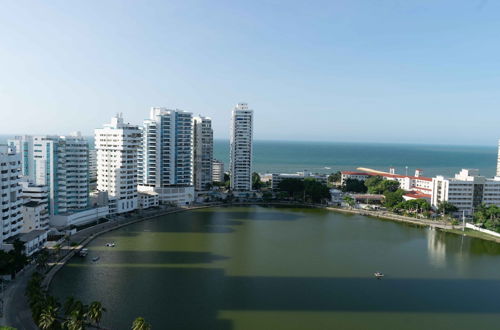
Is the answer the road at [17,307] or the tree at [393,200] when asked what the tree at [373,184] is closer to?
the tree at [393,200]

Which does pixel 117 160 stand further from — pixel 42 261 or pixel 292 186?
pixel 292 186

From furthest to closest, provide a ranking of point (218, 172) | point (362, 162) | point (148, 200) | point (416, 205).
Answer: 1. point (362, 162)
2. point (218, 172)
3. point (416, 205)
4. point (148, 200)

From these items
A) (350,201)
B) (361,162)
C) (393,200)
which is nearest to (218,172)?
(350,201)

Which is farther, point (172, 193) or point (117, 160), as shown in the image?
point (172, 193)

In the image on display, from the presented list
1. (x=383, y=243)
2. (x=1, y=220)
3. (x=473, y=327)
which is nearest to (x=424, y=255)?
(x=383, y=243)

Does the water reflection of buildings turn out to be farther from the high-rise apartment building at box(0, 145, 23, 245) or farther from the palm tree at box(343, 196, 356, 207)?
the high-rise apartment building at box(0, 145, 23, 245)

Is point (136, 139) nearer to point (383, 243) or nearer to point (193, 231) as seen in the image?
point (193, 231)

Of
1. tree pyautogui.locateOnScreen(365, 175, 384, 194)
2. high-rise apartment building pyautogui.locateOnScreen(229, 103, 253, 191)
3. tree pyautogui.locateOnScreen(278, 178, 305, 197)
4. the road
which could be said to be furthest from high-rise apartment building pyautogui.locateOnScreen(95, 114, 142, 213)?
tree pyautogui.locateOnScreen(365, 175, 384, 194)
